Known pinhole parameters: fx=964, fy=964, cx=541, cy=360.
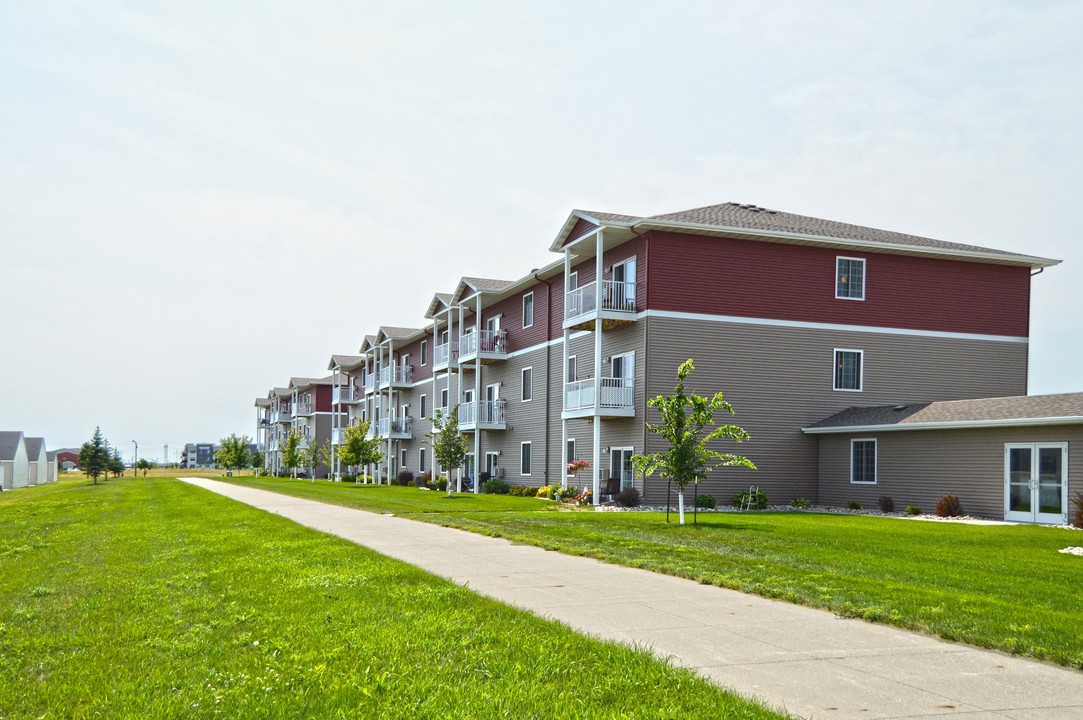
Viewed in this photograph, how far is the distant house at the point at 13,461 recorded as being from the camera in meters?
86.8

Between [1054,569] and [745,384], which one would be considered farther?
[745,384]

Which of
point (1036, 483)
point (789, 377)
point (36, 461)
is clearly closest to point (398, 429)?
point (789, 377)

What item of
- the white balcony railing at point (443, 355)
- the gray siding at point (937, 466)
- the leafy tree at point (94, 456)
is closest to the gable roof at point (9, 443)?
the leafy tree at point (94, 456)

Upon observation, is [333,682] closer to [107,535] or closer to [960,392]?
[107,535]

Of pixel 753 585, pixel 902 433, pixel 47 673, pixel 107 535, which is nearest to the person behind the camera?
pixel 47 673

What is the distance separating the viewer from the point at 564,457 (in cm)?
3541

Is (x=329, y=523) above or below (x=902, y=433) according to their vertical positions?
below

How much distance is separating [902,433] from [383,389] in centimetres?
3856

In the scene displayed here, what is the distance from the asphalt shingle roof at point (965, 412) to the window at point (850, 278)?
3926 millimetres

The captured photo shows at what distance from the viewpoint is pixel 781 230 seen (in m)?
31.9

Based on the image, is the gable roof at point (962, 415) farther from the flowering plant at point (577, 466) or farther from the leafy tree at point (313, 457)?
the leafy tree at point (313, 457)

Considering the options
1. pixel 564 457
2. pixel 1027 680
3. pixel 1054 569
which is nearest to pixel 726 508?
pixel 564 457

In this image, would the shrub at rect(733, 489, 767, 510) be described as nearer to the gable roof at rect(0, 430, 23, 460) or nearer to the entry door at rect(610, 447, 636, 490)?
the entry door at rect(610, 447, 636, 490)

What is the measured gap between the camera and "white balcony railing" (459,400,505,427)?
4272 centimetres
